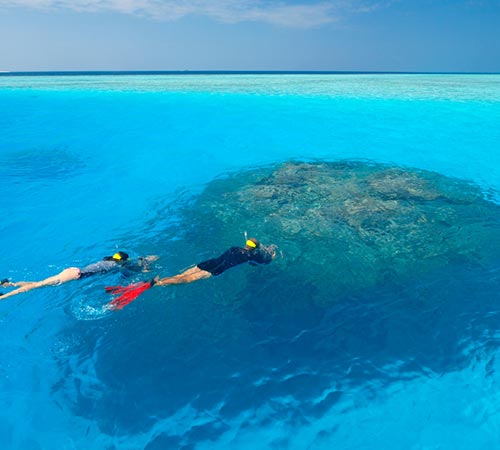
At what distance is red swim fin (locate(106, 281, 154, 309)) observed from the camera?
8008 mm

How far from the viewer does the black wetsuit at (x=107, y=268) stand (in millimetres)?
8492

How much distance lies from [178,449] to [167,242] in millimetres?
6419

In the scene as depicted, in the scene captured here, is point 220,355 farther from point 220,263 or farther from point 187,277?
point 220,263

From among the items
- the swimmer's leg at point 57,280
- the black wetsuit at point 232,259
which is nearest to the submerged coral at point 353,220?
the black wetsuit at point 232,259

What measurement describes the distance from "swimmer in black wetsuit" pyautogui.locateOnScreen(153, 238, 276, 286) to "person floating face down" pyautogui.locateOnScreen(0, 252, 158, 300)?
90 centimetres

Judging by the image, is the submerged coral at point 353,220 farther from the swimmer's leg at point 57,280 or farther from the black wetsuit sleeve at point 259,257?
the swimmer's leg at point 57,280

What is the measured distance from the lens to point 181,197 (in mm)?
15148

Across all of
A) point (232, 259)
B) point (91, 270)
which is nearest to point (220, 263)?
point (232, 259)

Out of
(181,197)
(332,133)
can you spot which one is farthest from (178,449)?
(332,133)

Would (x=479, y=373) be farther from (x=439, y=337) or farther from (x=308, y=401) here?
(x=308, y=401)

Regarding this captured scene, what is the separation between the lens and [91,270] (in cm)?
852

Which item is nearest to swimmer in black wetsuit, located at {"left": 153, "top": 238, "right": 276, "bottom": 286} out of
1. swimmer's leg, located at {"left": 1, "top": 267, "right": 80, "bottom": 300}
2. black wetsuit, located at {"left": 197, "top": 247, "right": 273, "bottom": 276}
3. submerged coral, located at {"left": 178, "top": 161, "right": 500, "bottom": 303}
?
black wetsuit, located at {"left": 197, "top": 247, "right": 273, "bottom": 276}

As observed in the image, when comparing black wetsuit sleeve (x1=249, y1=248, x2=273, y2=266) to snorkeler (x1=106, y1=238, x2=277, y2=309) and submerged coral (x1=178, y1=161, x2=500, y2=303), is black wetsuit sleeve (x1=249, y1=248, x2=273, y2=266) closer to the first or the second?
snorkeler (x1=106, y1=238, x2=277, y2=309)

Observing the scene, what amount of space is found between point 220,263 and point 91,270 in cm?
318
